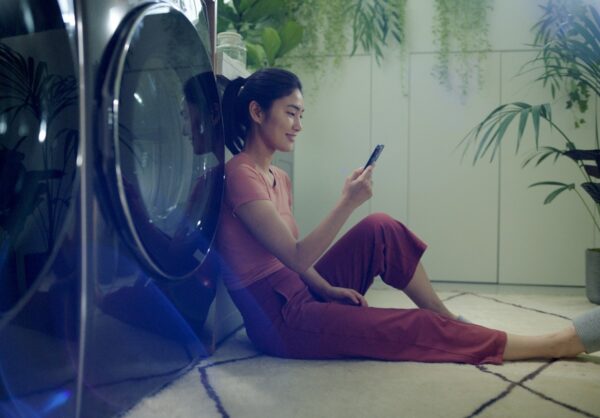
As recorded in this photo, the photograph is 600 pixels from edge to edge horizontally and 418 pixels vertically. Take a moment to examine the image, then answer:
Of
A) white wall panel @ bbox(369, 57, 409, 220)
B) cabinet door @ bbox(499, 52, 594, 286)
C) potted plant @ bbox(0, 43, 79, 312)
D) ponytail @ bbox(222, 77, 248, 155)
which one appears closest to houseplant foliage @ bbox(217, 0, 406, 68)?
white wall panel @ bbox(369, 57, 409, 220)

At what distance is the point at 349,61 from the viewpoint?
2.47 meters

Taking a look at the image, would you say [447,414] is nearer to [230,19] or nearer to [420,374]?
[420,374]

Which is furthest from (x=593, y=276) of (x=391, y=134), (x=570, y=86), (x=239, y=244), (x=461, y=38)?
(x=239, y=244)

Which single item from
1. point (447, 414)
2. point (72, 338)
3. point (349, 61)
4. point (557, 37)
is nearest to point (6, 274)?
point (72, 338)

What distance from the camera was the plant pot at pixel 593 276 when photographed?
2.05 meters

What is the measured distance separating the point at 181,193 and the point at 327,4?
173cm

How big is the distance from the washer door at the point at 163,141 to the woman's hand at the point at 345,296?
0.36m

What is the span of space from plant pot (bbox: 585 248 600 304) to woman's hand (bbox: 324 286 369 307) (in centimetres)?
129

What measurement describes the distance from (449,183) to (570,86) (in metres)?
0.69

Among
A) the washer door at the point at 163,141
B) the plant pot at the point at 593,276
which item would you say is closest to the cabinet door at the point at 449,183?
the plant pot at the point at 593,276

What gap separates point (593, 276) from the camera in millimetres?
2070

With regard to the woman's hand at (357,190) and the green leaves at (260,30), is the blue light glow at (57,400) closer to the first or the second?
the woman's hand at (357,190)

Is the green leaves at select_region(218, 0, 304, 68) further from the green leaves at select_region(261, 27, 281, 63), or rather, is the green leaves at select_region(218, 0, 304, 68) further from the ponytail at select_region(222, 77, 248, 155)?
the ponytail at select_region(222, 77, 248, 155)

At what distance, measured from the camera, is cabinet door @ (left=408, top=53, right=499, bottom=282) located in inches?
94.3
